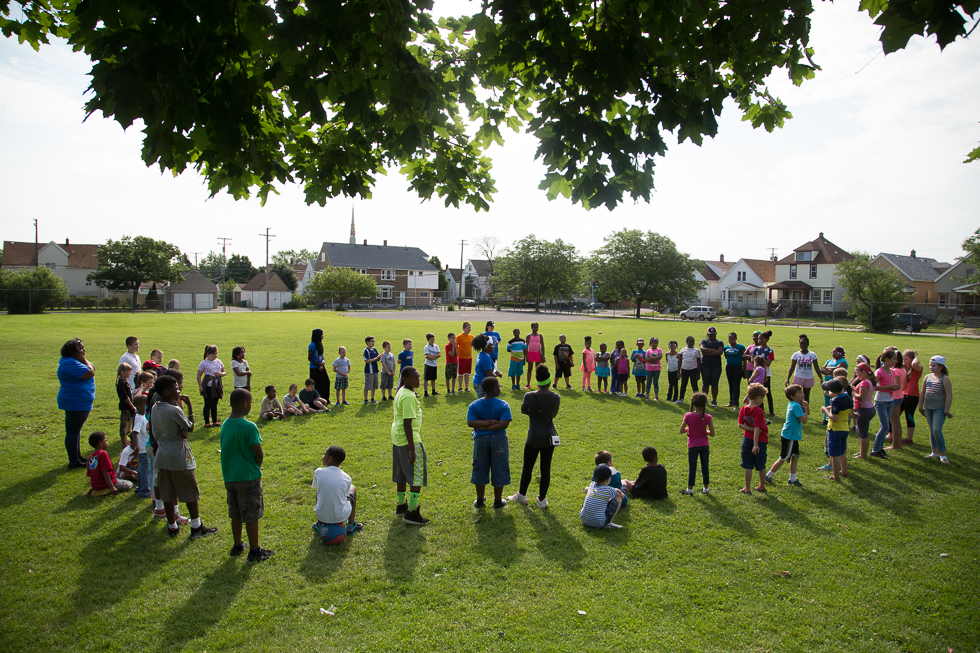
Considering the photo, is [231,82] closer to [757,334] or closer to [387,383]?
[387,383]

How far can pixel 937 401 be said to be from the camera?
8711 millimetres

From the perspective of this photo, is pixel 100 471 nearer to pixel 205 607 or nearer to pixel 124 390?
pixel 124 390

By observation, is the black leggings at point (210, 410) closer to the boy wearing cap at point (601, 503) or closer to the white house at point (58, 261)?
the boy wearing cap at point (601, 503)

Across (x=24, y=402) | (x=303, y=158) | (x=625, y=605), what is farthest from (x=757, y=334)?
(x=24, y=402)

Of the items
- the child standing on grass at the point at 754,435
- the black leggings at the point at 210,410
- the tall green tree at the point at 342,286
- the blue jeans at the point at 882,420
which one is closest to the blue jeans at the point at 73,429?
Answer: the black leggings at the point at 210,410

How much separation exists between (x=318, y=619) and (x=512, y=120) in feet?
19.1

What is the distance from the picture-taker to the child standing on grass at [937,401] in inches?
338

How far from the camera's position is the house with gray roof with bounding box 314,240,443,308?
90.2 metres

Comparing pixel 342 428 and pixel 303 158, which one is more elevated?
pixel 303 158

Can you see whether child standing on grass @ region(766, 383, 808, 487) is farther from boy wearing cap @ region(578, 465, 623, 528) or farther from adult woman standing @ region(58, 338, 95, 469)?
adult woman standing @ region(58, 338, 95, 469)

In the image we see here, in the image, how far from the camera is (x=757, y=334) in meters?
12.6

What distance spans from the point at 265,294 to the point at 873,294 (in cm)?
→ 7861

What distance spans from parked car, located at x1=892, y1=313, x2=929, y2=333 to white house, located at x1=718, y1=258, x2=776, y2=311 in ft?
107

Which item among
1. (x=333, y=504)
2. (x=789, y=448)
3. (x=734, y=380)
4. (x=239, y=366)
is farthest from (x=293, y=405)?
(x=734, y=380)
